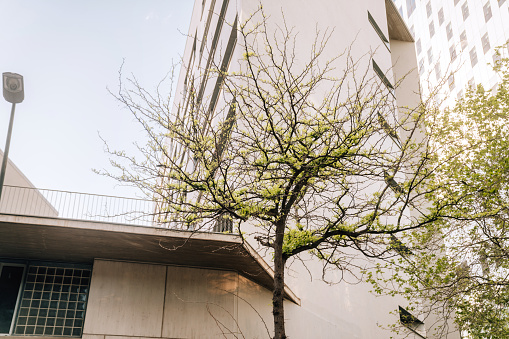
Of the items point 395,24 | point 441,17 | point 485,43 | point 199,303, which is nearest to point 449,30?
point 441,17

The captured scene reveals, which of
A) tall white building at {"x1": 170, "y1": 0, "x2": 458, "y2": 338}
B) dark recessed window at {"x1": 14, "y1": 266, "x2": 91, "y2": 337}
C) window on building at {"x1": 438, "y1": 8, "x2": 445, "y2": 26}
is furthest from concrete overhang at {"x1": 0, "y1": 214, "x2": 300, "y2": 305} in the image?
window on building at {"x1": 438, "y1": 8, "x2": 445, "y2": 26}

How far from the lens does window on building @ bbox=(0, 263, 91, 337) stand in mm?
12375

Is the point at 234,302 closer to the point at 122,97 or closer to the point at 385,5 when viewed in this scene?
the point at 122,97

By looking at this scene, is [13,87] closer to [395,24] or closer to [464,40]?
[395,24]

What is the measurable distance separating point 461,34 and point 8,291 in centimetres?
5148

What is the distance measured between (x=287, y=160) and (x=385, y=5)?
25605 mm

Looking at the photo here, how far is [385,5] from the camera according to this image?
102 ft

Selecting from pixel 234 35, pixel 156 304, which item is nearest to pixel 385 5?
pixel 234 35

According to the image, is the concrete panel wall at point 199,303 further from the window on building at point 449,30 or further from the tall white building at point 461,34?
the window on building at point 449,30

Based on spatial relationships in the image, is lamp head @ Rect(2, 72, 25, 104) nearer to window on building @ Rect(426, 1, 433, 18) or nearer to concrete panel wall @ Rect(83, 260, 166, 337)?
concrete panel wall @ Rect(83, 260, 166, 337)

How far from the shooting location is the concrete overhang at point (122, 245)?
1127cm

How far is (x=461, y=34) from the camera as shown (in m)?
51.8

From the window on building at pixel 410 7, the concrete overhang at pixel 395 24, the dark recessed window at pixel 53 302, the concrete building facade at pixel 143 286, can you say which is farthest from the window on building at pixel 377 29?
the window on building at pixel 410 7

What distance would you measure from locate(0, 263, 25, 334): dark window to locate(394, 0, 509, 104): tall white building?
3231cm
